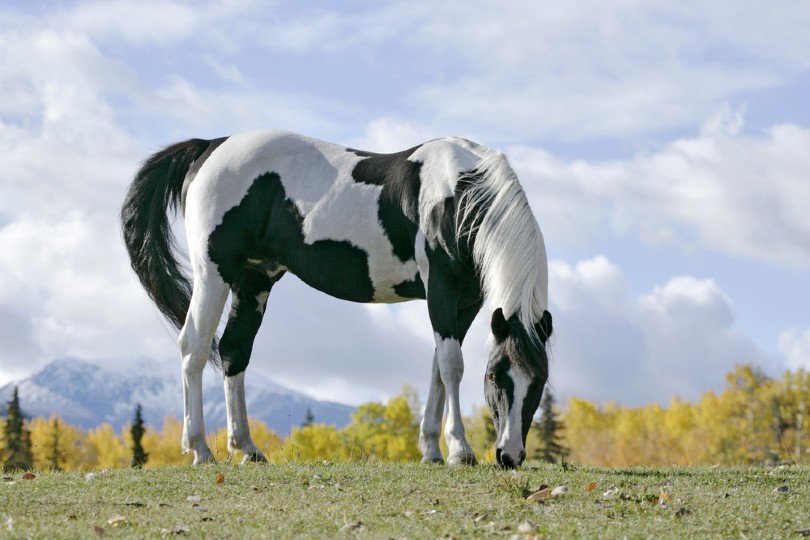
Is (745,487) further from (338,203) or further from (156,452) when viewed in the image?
(156,452)

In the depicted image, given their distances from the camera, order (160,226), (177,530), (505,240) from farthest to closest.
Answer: (160,226) → (505,240) → (177,530)

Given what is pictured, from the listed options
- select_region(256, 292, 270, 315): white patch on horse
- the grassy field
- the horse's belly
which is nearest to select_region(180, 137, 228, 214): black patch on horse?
select_region(256, 292, 270, 315): white patch on horse

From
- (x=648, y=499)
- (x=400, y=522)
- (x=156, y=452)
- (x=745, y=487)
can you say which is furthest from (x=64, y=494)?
(x=156, y=452)

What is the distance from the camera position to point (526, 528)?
265 inches

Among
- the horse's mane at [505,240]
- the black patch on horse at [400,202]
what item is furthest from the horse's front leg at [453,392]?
the black patch on horse at [400,202]

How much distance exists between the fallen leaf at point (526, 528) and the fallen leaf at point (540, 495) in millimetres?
952

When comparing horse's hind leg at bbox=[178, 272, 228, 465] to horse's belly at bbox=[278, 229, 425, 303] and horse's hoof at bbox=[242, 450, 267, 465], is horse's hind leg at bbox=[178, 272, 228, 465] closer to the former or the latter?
horse's hoof at bbox=[242, 450, 267, 465]

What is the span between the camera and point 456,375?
9.55 m

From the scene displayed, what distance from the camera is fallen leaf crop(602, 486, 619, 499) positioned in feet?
26.3

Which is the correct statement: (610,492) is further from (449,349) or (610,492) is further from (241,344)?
(241,344)

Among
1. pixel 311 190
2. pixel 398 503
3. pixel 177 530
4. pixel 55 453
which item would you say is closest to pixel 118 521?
pixel 177 530

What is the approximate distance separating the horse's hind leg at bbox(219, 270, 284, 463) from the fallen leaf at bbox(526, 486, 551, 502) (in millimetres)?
4091

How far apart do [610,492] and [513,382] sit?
1.36 meters

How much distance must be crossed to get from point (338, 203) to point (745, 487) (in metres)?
4.99
